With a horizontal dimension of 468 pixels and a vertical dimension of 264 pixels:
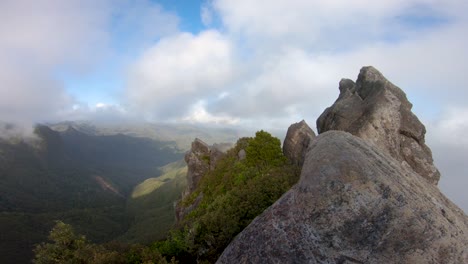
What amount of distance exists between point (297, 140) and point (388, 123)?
11957 mm

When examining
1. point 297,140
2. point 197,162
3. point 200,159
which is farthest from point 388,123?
point 197,162

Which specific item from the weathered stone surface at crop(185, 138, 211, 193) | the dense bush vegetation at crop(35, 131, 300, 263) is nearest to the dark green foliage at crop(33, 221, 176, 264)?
the dense bush vegetation at crop(35, 131, 300, 263)

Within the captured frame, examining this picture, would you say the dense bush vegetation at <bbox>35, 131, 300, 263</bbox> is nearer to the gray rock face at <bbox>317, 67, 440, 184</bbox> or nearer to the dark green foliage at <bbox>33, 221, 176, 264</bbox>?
the dark green foliage at <bbox>33, 221, 176, 264</bbox>

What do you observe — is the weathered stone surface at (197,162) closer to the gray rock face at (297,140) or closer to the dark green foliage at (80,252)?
the gray rock face at (297,140)

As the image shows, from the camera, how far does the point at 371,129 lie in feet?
75.3

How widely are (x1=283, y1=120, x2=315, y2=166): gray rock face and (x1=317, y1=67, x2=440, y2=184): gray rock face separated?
594cm

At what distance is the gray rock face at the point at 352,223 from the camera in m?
9.27

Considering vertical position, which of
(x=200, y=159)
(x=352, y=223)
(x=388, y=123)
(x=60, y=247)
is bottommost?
(x=60, y=247)

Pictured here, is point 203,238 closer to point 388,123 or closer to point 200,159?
point 388,123

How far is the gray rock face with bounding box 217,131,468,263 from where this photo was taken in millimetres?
9266

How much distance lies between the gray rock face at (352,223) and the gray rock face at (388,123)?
12.3 metres

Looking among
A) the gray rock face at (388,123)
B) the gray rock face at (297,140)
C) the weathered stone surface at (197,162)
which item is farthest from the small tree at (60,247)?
the weathered stone surface at (197,162)

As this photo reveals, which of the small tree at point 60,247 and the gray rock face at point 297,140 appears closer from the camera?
the small tree at point 60,247

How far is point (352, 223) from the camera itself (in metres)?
9.78
